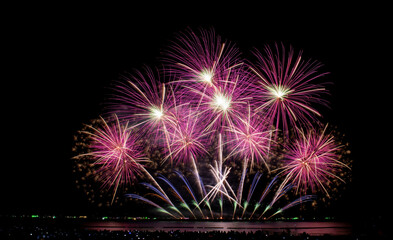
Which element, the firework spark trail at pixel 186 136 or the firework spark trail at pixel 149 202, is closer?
the firework spark trail at pixel 186 136

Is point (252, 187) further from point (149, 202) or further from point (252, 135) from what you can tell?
point (149, 202)

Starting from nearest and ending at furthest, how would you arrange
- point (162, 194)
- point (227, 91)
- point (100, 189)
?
point (227, 91) → point (100, 189) → point (162, 194)

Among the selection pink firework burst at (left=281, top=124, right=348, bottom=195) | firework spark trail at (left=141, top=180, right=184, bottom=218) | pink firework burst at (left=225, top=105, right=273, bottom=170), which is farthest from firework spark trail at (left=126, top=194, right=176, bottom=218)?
pink firework burst at (left=281, top=124, right=348, bottom=195)

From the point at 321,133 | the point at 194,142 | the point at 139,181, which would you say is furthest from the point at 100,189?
the point at 321,133

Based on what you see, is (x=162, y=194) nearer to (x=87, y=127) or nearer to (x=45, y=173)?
(x=87, y=127)

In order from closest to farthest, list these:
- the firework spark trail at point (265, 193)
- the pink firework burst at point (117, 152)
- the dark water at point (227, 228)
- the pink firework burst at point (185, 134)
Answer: the dark water at point (227, 228) → the pink firework burst at point (185, 134) → the pink firework burst at point (117, 152) → the firework spark trail at point (265, 193)

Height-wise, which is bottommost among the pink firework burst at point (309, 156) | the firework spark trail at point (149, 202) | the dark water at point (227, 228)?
the dark water at point (227, 228)

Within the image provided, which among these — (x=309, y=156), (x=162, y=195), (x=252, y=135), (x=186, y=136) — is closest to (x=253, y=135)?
(x=252, y=135)

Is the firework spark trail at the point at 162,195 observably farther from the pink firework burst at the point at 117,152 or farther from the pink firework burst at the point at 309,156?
the pink firework burst at the point at 309,156

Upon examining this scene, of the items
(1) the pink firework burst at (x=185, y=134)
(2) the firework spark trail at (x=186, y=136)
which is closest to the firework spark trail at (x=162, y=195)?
(2) the firework spark trail at (x=186, y=136)
